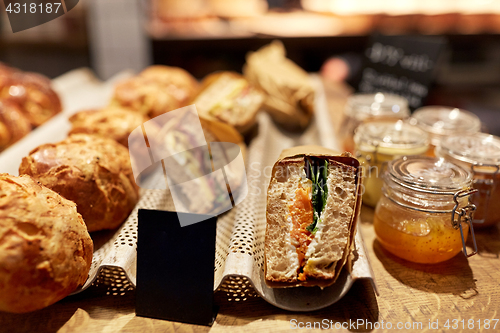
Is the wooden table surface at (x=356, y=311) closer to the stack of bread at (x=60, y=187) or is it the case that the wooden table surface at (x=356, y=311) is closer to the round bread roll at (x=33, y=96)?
the stack of bread at (x=60, y=187)

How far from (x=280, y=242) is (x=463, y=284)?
2.45ft

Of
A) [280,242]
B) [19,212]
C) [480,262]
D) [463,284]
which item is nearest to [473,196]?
[480,262]

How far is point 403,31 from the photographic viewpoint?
432 cm

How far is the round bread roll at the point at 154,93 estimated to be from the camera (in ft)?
8.07

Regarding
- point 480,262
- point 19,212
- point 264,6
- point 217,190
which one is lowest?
point 480,262

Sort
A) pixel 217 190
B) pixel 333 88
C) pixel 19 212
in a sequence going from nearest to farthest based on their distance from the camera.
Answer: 1. pixel 19 212
2. pixel 217 190
3. pixel 333 88

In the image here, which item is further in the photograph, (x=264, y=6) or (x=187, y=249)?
(x=264, y=6)

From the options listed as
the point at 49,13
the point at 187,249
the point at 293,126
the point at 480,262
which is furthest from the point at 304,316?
the point at 293,126

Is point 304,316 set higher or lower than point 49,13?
lower

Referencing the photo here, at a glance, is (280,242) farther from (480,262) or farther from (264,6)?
(264,6)

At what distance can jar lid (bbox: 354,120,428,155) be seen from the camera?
68.1 inches

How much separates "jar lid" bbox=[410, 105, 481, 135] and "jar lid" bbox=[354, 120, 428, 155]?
0.74 ft

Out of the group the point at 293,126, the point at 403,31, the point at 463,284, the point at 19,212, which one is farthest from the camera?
the point at 403,31

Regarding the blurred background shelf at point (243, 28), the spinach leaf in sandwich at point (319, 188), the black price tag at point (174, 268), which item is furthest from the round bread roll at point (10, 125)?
the blurred background shelf at point (243, 28)
